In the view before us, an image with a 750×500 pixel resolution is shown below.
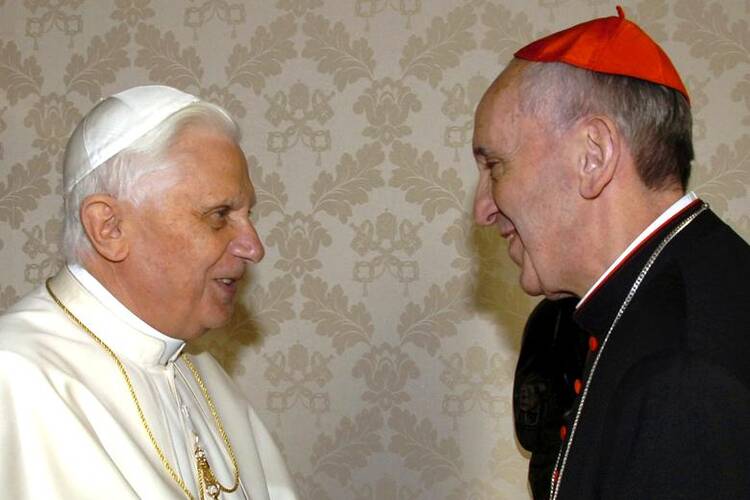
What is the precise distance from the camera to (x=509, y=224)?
1.88m

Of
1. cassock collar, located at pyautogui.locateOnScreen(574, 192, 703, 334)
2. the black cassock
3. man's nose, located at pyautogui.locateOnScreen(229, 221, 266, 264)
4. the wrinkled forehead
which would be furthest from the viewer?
man's nose, located at pyautogui.locateOnScreen(229, 221, 266, 264)

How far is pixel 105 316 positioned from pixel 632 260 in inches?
42.8

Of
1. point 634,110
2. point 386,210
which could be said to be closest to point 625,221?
point 634,110

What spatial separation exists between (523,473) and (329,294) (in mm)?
863

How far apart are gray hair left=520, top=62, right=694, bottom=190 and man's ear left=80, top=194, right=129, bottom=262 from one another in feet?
2.86

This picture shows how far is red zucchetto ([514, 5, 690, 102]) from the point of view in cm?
173

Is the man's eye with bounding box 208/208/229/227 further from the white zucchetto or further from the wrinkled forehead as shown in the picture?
the wrinkled forehead

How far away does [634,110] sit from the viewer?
5.51 feet

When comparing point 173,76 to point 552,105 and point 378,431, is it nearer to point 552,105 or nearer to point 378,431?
point 378,431

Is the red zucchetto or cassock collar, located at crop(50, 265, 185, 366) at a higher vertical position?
the red zucchetto

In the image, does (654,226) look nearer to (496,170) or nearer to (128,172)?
(496,170)

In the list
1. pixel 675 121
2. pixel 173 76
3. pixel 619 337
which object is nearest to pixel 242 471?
pixel 619 337

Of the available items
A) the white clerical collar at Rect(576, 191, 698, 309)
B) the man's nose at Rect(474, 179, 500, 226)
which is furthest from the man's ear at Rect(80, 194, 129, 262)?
the white clerical collar at Rect(576, 191, 698, 309)

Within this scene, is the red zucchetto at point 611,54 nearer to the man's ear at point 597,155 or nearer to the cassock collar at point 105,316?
the man's ear at point 597,155
